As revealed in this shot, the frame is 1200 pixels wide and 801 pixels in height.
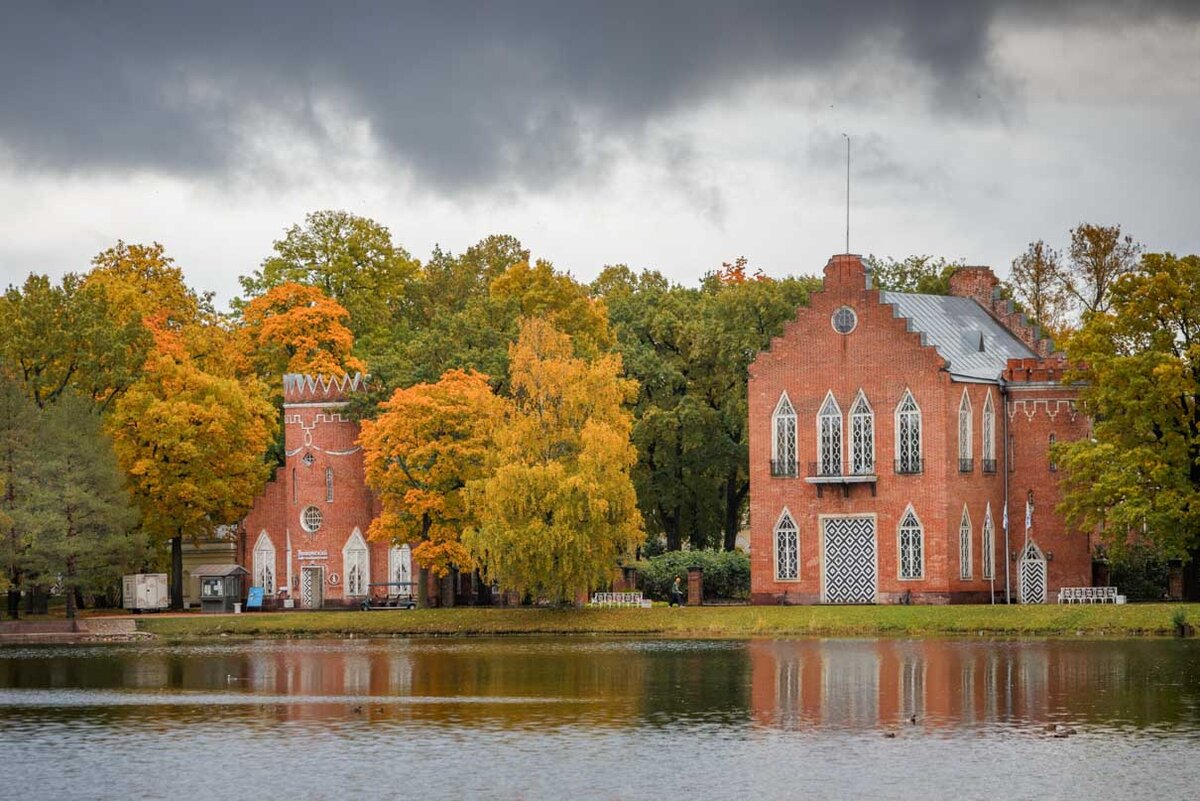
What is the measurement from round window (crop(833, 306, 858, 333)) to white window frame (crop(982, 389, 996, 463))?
6.09 meters

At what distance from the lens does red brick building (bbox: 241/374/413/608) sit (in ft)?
309

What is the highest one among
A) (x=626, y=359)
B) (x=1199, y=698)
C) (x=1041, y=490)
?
(x=626, y=359)

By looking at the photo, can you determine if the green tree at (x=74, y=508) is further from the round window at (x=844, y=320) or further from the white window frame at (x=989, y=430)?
the white window frame at (x=989, y=430)

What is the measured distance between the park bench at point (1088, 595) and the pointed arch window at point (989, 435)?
6.66m

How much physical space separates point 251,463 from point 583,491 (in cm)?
2267

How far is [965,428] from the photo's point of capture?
8225 cm

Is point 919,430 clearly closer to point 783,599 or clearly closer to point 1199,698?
point 783,599

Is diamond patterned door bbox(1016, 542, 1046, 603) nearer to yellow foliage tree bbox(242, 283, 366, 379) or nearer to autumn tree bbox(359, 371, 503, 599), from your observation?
autumn tree bbox(359, 371, 503, 599)

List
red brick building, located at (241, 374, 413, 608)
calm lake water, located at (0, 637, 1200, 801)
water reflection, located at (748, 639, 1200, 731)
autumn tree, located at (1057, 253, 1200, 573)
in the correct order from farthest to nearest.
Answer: red brick building, located at (241, 374, 413, 608), autumn tree, located at (1057, 253, 1200, 573), water reflection, located at (748, 639, 1200, 731), calm lake water, located at (0, 637, 1200, 801)

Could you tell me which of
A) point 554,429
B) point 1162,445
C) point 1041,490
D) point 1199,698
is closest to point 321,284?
point 554,429

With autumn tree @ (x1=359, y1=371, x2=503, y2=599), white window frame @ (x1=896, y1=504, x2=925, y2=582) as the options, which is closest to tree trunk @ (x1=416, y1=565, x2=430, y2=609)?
autumn tree @ (x1=359, y1=371, x2=503, y2=599)

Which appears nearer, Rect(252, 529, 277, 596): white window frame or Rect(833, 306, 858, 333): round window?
Rect(833, 306, 858, 333): round window

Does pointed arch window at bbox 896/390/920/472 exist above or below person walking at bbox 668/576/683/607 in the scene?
above

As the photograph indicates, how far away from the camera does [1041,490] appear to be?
273 ft
